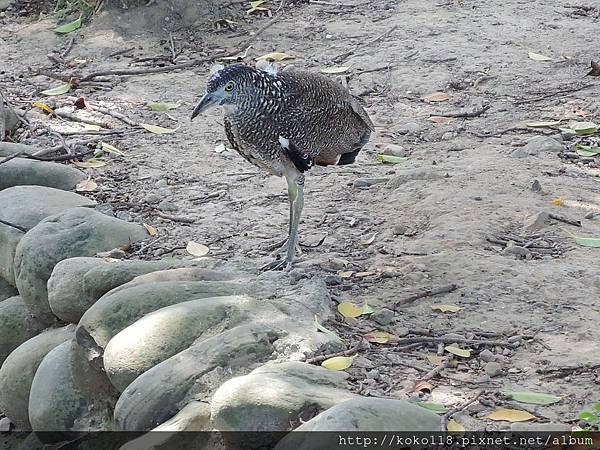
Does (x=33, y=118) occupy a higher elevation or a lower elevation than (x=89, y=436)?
higher

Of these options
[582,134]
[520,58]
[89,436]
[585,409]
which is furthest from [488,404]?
[520,58]

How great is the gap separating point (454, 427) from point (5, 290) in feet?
11.2

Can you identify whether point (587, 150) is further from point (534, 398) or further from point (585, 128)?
point (534, 398)

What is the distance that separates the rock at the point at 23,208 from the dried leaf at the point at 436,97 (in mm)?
2554

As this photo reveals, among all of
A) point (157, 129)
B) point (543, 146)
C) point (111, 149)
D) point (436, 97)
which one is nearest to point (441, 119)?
point (436, 97)

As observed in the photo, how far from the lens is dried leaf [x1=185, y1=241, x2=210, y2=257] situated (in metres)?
5.42

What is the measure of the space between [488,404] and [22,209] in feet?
10.4

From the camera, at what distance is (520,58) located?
25.2 ft

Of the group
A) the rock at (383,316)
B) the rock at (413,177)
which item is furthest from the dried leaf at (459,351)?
the rock at (413,177)

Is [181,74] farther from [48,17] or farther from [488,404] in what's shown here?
[488,404]

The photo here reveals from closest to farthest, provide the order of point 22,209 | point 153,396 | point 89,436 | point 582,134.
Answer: point 153,396
point 89,436
point 22,209
point 582,134

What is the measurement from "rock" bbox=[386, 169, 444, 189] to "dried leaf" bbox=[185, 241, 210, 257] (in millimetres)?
1227

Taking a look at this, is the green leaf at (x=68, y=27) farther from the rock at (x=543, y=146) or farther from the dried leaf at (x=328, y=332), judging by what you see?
the dried leaf at (x=328, y=332)

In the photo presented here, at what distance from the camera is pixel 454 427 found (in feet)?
11.9
